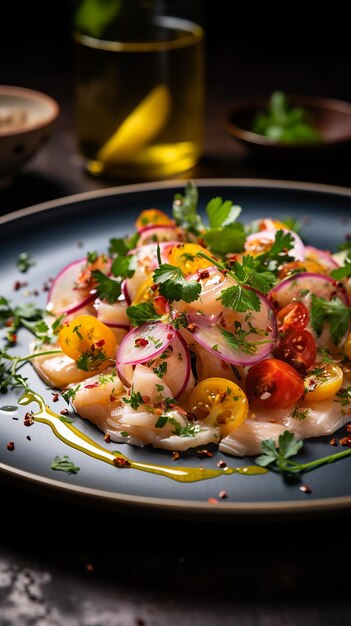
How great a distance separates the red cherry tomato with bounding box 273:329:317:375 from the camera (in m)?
2.84

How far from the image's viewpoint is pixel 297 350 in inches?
112

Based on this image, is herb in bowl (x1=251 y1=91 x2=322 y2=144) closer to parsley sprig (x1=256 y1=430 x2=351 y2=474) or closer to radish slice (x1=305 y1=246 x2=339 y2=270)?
radish slice (x1=305 y1=246 x2=339 y2=270)

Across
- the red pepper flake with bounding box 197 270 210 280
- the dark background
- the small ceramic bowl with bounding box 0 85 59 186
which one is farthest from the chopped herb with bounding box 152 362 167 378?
the dark background

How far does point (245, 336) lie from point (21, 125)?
255cm

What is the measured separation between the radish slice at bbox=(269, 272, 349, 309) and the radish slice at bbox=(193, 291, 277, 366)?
176 millimetres

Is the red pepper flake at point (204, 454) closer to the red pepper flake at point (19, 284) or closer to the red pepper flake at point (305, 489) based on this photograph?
the red pepper flake at point (305, 489)

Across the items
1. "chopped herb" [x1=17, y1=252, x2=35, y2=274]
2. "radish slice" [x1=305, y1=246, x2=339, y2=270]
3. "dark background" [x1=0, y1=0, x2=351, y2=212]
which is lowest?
"dark background" [x1=0, y1=0, x2=351, y2=212]

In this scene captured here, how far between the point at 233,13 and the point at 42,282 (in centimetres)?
408

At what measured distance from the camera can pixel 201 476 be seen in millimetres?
2441

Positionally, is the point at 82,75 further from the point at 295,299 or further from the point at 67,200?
the point at 295,299

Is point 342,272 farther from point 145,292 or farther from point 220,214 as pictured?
point 145,292

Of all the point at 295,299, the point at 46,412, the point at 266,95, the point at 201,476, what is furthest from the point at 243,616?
the point at 266,95

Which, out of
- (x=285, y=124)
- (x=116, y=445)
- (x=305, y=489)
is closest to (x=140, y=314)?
(x=116, y=445)

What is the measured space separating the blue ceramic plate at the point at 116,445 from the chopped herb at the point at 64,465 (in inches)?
0.7
